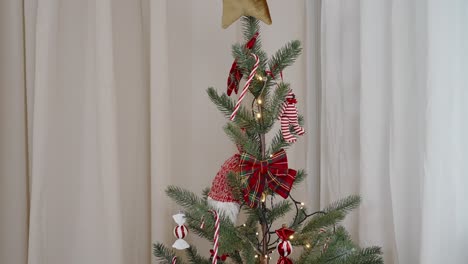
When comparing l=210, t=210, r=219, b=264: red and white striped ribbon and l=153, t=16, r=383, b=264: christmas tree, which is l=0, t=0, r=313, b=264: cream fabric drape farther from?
l=210, t=210, r=219, b=264: red and white striped ribbon

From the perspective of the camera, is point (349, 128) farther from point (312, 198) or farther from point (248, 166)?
point (248, 166)

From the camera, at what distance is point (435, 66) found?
1030mm

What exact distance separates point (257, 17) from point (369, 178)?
1.87 ft

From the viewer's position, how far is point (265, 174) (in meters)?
1.01

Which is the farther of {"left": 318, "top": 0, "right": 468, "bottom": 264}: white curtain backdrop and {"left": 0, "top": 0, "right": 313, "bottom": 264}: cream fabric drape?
{"left": 0, "top": 0, "right": 313, "bottom": 264}: cream fabric drape

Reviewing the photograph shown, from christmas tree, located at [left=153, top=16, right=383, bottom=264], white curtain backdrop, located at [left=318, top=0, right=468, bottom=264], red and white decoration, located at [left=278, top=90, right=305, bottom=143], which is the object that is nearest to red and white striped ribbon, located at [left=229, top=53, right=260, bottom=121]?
christmas tree, located at [left=153, top=16, right=383, bottom=264]

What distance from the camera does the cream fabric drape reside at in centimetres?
126

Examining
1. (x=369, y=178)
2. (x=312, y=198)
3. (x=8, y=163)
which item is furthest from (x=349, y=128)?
(x=8, y=163)

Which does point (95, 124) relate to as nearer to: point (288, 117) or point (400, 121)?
point (288, 117)

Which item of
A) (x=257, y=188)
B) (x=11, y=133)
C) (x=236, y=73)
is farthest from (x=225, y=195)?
(x=11, y=133)

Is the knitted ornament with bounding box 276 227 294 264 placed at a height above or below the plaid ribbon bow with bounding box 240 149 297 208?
below

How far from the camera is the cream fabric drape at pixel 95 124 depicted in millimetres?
1260

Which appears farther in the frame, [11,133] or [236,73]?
[11,133]

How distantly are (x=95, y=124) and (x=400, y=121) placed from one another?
923mm
